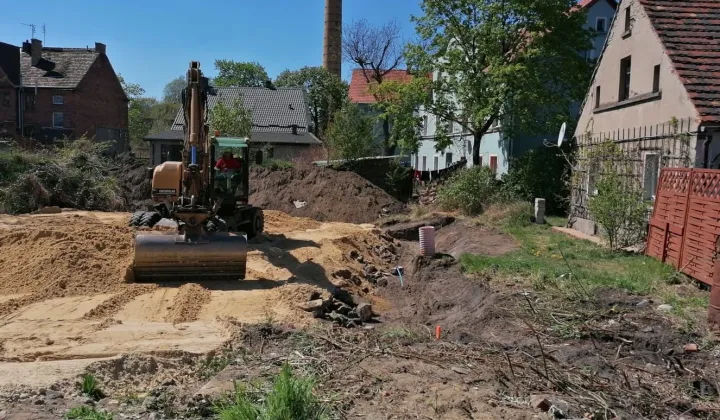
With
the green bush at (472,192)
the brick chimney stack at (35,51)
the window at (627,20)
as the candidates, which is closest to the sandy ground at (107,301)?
the green bush at (472,192)

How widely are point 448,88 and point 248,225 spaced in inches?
535

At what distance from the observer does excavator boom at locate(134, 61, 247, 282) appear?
1114 cm

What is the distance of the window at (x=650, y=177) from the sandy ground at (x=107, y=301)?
23.5ft

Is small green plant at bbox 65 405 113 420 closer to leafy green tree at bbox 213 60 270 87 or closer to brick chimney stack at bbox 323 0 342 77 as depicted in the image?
brick chimney stack at bbox 323 0 342 77

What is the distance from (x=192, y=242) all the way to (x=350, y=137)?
20.8 meters

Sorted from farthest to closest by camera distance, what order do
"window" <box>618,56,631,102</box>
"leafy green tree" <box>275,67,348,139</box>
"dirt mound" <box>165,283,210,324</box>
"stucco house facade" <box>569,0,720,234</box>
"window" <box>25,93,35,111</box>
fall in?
"leafy green tree" <box>275,67,348,139</box> → "window" <box>25,93,35,111</box> → "window" <box>618,56,631,102</box> → "stucco house facade" <box>569,0,720,234</box> → "dirt mound" <box>165,283,210,324</box>

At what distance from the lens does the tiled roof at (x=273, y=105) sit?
45588 millimetres

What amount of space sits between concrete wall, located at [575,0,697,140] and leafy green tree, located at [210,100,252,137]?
1717cm

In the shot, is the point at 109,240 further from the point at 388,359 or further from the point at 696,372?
the point at 696,372

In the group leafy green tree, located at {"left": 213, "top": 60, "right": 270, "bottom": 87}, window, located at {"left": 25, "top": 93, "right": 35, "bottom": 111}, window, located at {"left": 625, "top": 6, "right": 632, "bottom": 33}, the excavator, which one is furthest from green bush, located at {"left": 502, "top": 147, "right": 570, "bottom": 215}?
leafy green tree, located at {"left": 213, "top": 60, "right": 270, "bottom": 87}

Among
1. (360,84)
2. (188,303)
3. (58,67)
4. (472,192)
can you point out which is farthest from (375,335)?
(360,84)

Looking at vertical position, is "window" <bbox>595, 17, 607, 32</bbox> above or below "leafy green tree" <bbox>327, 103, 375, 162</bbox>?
above

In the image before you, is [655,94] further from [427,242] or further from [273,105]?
[273,105]

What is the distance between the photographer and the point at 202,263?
11273 millimetres
